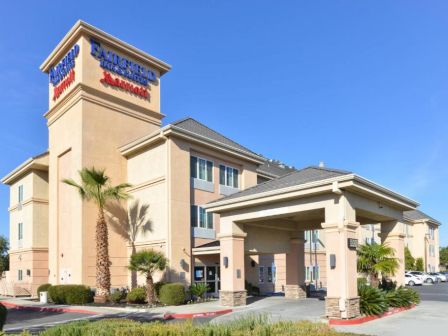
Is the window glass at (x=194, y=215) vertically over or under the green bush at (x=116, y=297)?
over

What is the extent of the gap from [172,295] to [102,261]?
483 centimetres

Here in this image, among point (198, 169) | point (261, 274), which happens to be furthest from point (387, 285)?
point (198, 169)

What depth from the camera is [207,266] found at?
2886 centimetres

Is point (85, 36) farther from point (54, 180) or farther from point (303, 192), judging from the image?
point (303, 192)

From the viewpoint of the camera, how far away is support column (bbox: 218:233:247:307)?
70.2 feet

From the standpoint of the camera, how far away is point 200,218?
2925cm

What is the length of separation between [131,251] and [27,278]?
11.6 metres

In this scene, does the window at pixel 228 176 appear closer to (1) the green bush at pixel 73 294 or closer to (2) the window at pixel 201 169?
(2) the window at pixel 201 169

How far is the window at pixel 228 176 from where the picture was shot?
31473 millimetres

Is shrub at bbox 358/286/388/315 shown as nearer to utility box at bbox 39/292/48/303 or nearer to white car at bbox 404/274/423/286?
utility box at bbox 39/292/48/303

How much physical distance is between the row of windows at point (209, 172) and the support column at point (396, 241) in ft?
39.7

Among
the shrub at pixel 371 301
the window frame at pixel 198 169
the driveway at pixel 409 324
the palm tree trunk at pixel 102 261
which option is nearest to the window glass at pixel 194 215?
the window frame at pixel 198 169

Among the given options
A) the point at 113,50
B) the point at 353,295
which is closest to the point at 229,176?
the point at 113,50

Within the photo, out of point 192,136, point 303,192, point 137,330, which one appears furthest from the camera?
point 192,136
